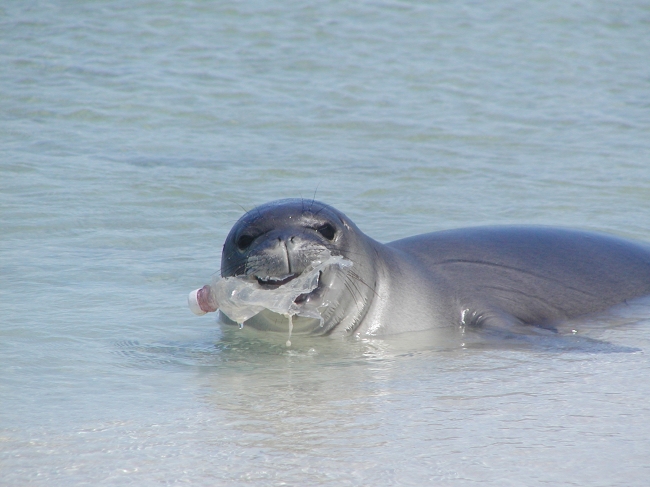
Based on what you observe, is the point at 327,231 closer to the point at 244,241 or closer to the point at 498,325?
the point at 244,241

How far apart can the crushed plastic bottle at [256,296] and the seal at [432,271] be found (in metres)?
0.04

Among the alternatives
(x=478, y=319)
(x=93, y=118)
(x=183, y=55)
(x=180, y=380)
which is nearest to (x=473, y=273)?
(x=478, y=319)

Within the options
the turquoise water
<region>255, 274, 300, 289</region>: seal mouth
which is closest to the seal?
<region>255, 274, 300, 289</region>: seal mouth

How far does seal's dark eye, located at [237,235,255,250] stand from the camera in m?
4.90

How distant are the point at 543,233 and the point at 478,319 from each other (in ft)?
3.61

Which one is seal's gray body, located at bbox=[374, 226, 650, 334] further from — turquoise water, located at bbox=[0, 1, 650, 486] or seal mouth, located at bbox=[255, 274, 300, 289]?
seal mouth, located at bbox=[255, 274, 300, 289]

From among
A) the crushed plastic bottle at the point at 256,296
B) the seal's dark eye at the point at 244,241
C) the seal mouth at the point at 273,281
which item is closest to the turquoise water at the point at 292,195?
the crushed plastic bottle at the point at 256,296

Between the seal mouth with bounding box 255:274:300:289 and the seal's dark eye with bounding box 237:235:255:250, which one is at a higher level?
the seal's dark eye with bounding box 237:235:255:250

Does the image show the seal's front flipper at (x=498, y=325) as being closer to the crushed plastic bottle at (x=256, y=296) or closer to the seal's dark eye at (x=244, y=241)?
the crushed plastic bottle at (x=256, y=296)

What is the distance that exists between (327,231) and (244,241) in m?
0.40

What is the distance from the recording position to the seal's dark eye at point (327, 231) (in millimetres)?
5020

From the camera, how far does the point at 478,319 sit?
537cm

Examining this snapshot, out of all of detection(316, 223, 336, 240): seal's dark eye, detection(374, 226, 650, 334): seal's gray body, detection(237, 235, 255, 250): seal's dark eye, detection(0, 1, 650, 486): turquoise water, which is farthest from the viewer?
detection(374, 226, 650, 334): seal's gray body

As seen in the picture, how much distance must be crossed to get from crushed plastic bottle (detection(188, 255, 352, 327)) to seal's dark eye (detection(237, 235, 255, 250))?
16 cm
